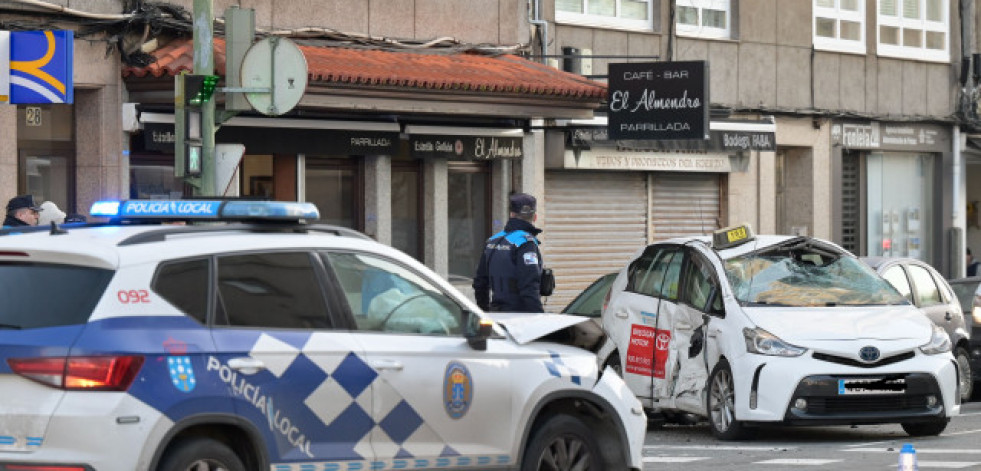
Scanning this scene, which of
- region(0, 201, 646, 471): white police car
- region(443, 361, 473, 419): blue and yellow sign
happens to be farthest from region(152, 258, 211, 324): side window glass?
region(443, 361, 473, 419): blue and yellow sign

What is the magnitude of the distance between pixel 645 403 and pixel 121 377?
7833mm

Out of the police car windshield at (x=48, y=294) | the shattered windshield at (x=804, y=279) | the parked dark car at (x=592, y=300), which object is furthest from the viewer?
the parked dark car at (x=592, y=300)

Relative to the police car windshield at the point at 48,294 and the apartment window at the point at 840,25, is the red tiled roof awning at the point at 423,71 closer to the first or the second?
the apartment window at the point at 840,25

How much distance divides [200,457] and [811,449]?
6681mm

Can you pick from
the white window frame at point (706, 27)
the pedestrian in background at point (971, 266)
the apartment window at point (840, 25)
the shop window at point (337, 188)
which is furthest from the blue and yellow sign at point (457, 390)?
the pedestrian in background at point (971, 266)

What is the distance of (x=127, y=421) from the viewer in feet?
25.4

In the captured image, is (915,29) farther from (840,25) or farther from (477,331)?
(477,331)

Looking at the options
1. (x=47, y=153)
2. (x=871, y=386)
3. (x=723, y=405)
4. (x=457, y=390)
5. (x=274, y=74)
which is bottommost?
(x=723, y=405)

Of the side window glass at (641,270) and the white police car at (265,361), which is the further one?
the side window glass at (641,270)

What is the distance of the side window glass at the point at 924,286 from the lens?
768 inches

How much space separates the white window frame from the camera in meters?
26.6

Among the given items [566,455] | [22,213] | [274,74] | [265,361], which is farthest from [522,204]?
[265,361]

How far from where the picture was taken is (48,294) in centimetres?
800

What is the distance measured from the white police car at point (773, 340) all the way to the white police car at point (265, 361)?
13.4 ft
